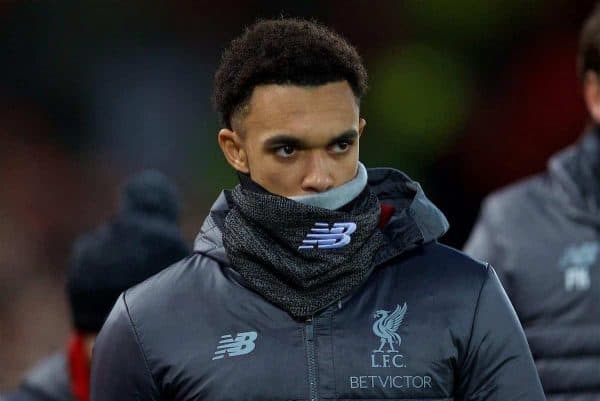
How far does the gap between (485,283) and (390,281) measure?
213 mm

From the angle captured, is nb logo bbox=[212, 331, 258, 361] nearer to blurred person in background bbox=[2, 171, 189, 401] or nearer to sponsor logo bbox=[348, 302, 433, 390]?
sponsor logo bbox=[348, 302, 433, 390]

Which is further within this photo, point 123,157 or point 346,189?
point 123,157

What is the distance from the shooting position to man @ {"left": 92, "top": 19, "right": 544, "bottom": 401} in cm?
356

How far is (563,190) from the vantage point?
590 centimetres

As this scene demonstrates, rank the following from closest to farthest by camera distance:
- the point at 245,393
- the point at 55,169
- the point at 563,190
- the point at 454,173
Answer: the point at 245,393
the point at 563,190
the point at 454,173
the point at 55,169

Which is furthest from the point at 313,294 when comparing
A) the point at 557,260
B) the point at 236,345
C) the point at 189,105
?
the point at 189,105

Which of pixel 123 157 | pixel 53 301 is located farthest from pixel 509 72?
pixel 53 301

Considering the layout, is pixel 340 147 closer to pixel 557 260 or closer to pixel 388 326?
pixel 388 326

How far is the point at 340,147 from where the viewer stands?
3.62 m

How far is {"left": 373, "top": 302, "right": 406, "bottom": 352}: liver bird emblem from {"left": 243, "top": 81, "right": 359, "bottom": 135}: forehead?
1.37ft

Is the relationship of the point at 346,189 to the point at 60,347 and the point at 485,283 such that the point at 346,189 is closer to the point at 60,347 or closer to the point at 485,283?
the point at 485,283

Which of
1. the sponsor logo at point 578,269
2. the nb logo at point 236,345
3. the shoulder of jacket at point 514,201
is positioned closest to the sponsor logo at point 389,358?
the nb logo at point 236,345

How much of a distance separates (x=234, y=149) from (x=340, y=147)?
0.29 metres

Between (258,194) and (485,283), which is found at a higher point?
(258,194)
